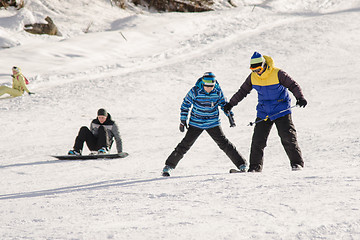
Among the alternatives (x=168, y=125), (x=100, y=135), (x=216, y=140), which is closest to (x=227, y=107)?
(x=216, y=140)

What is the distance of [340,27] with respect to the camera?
18578 millimetres

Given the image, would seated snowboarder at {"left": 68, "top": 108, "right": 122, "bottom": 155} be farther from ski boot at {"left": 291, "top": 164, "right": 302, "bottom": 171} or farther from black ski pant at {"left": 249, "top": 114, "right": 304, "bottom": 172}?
ski boot at {"left": 291, "top": 164, "right": 302, "bottom": 171}

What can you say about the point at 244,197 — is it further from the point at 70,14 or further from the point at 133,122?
the point at 70,14

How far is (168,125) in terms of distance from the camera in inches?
388

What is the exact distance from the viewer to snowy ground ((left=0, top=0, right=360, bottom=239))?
312cm

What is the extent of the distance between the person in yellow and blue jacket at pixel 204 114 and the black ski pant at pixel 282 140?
0.24m

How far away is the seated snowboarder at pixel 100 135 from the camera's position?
7.18 meters

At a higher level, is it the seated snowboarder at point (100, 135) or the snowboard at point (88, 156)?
the seated snowboarder at point (100, 135)

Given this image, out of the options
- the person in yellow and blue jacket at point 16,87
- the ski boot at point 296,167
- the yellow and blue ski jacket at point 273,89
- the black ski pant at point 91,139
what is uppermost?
the yellow and blue ski jacket at point 273,89

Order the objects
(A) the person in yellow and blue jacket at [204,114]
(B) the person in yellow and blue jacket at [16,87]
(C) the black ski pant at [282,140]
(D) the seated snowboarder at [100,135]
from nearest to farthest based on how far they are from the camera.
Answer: (C) the black ski pant at [282,140] → (A) the person in yellow and blue jacket at [204,114] → (D) the seated snowboarder at [100,135] → (B) the person in yellow and blue jacket at [16,87]

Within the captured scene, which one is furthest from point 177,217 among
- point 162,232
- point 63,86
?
point 63,86

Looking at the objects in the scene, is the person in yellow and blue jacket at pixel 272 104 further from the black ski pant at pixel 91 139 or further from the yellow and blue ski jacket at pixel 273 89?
the black ski pant at pixel 91 139

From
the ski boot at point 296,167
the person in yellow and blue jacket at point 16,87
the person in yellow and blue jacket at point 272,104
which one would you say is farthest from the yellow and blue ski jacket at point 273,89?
the person in yellow and blue jacket at point 16,87

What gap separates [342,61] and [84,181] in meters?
11.7
